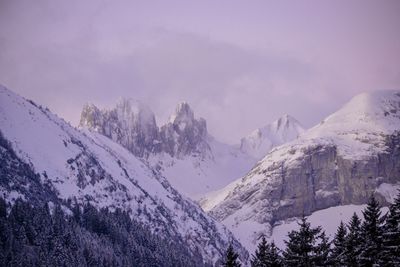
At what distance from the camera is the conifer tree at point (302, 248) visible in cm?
6006

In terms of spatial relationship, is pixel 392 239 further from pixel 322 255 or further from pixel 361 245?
pixel 322 255

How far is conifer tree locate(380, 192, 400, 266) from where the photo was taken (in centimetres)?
5697

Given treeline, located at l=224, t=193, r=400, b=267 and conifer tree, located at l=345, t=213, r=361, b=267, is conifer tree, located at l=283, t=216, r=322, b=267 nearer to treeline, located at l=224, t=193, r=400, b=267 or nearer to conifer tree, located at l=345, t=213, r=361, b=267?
treeline, located at l=224, t=193, r=400, b=267

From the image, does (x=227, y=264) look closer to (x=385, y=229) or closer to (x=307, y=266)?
(x=307, y=266)

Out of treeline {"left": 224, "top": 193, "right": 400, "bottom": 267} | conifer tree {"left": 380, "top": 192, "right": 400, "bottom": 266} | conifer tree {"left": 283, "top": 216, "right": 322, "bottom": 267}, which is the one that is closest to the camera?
conifer tree {"left": 380, "top": 192, "right": 400, "bottom": 266}

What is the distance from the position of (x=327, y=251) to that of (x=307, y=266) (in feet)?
7.34

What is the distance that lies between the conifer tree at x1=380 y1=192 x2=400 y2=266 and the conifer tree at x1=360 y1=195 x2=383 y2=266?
517 mm

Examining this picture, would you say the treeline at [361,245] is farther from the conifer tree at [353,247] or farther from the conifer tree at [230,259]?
the conifer tree at [230,259]

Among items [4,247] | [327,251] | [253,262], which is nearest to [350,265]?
[327,251]

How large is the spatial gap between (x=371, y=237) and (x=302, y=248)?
6.20 m

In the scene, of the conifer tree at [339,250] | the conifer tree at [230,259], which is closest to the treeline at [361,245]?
the conifer tree at [339,250]

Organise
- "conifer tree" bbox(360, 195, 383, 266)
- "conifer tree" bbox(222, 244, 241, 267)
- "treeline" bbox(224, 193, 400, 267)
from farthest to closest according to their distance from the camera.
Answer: "conifer tree" bbox(222, 244, 241, 267) → "conifer tree" bbox(360, 195, 383, 266) → "treeline" bbox(224, 193, 400, 267)

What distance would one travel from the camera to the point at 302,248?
60812 millimetres

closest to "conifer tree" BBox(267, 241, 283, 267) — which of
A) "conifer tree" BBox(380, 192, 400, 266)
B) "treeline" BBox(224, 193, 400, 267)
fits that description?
"treeline" BBox(224, 193, 400, 267)
